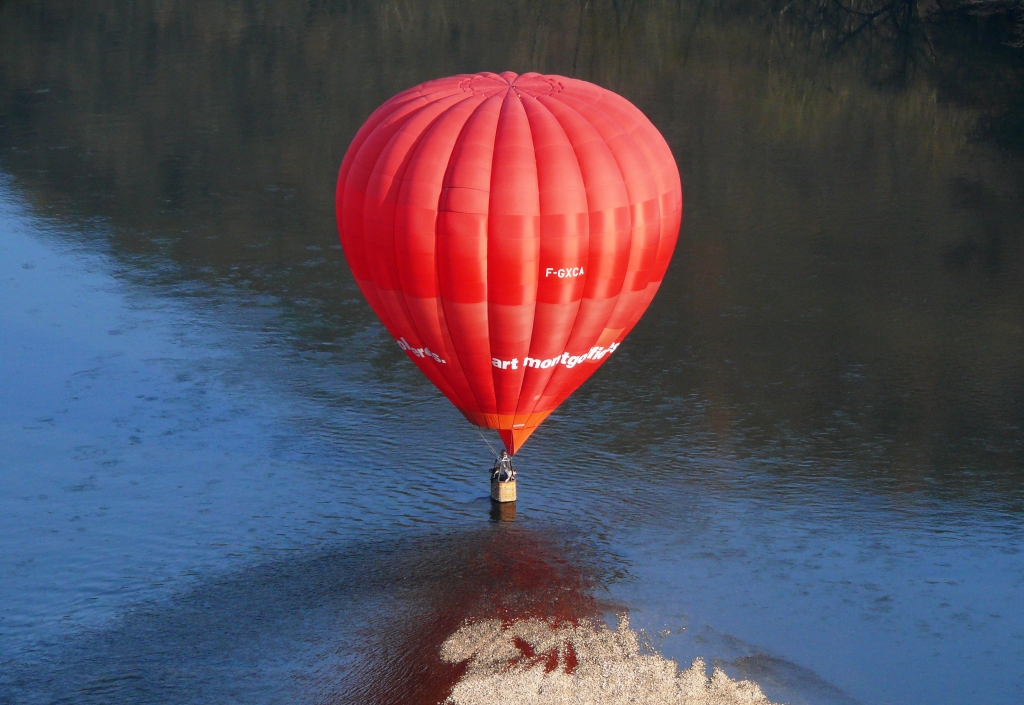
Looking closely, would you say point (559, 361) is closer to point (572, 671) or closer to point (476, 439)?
point (572, 671)

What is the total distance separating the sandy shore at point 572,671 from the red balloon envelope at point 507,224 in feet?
22.2

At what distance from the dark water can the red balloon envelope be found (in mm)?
7003

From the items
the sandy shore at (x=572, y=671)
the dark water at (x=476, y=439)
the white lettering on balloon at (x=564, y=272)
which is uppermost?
the white lettering on balloon at (x=564, y=272)

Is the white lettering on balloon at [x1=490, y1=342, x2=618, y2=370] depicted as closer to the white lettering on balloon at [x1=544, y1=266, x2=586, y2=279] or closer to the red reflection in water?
the white lettering on balloon at [x1=544, y1=266, x2=586, y2=279]

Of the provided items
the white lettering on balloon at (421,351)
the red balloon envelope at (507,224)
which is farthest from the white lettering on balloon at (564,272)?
the white lettering on balloon at (421,351)

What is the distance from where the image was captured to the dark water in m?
39.8

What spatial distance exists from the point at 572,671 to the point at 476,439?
45.1 ft

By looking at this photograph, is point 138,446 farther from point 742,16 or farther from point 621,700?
point 742,16

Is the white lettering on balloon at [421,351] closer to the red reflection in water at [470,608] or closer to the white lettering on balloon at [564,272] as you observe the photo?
the white lettering on balloon at [564,272]

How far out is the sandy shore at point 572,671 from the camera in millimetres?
35875

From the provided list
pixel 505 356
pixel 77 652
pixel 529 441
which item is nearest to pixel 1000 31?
pixel 529 441

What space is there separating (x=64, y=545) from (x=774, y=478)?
23.5 m

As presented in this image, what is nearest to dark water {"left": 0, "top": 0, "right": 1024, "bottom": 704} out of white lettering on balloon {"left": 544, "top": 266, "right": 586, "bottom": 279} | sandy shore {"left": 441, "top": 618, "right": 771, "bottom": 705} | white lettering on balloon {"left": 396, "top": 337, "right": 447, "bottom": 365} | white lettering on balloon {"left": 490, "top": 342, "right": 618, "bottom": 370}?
sandy shore {"left": 441, "top": 618, "right": 771, "bottom": 705}

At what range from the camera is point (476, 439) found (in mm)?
49250
